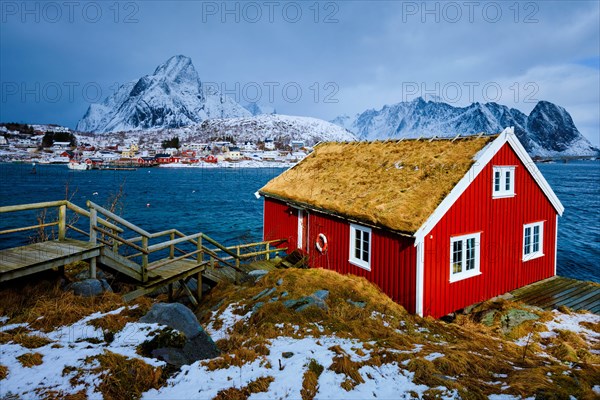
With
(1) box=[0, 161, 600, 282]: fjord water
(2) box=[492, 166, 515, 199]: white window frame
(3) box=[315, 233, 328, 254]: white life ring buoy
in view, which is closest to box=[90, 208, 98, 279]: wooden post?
(3) box=[315, 233, 328, 254]: white life ring buoy

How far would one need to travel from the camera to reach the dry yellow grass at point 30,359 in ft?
17.7

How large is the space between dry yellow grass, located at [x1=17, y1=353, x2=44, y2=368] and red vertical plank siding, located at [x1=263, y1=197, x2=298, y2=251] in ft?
44.4

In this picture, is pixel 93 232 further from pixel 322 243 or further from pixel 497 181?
pixel 497 181

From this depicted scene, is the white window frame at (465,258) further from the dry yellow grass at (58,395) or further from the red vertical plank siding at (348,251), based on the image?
the dry yellow grass at (58,395)

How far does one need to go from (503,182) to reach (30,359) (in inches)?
593

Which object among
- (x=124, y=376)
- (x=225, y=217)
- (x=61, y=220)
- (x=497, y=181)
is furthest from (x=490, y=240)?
(x=225, y=217)

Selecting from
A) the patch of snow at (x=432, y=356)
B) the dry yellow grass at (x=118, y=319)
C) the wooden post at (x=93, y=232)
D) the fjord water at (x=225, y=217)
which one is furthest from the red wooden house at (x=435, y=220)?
the fjord water at (x=225, y=217)

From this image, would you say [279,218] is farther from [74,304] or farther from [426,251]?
[74,304]

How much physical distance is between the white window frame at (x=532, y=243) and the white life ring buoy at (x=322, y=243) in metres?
8.30

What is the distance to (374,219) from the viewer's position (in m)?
12.7

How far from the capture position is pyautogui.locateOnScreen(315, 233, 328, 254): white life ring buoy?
51.7 feet

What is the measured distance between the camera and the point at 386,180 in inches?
583

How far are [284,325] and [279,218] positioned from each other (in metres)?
12.2

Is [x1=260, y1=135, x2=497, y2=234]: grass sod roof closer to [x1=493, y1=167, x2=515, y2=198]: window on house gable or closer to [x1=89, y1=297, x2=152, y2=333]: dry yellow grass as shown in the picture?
[x1=493, y1=167, x2=515, y2=198]: window on house gable
